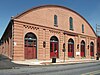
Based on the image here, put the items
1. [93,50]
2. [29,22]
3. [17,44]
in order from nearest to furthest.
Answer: [17,44] → [29,22] → [93,50]

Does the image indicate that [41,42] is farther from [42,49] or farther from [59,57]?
[59,57]

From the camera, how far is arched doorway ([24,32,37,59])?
29703mm

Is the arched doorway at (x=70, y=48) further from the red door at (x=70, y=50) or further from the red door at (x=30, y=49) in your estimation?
the red door at (x=30, y=49)

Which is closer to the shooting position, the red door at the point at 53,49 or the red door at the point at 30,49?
the red door at the point at 30,49

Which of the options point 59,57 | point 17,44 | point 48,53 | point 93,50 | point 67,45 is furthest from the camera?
point 93,50

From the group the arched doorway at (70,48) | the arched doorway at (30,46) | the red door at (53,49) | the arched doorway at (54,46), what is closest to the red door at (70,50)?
the arched doorway at (70,48)

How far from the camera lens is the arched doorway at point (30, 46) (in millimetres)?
29703

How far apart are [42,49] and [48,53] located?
1.70 metres

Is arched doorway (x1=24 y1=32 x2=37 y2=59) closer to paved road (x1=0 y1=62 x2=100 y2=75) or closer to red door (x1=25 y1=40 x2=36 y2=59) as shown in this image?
red door (x1=25 y1=40 x2=36 y2=59)

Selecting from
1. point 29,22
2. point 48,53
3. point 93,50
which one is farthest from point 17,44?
point 93,50

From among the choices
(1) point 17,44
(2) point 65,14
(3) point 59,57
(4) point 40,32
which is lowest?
(3) point 59,57

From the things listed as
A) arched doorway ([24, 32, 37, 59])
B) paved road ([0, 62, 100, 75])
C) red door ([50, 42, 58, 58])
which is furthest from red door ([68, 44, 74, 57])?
paved road ([0, 62, 100, 75])

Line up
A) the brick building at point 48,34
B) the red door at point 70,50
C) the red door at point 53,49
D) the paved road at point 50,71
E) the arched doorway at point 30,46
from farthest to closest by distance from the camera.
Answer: the red door at point 70,50
the red door at point 53,49
the arched doorway at point 30,46
the brick building at point 48,34
the paved road at point 50,71

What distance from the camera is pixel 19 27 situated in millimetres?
28297
